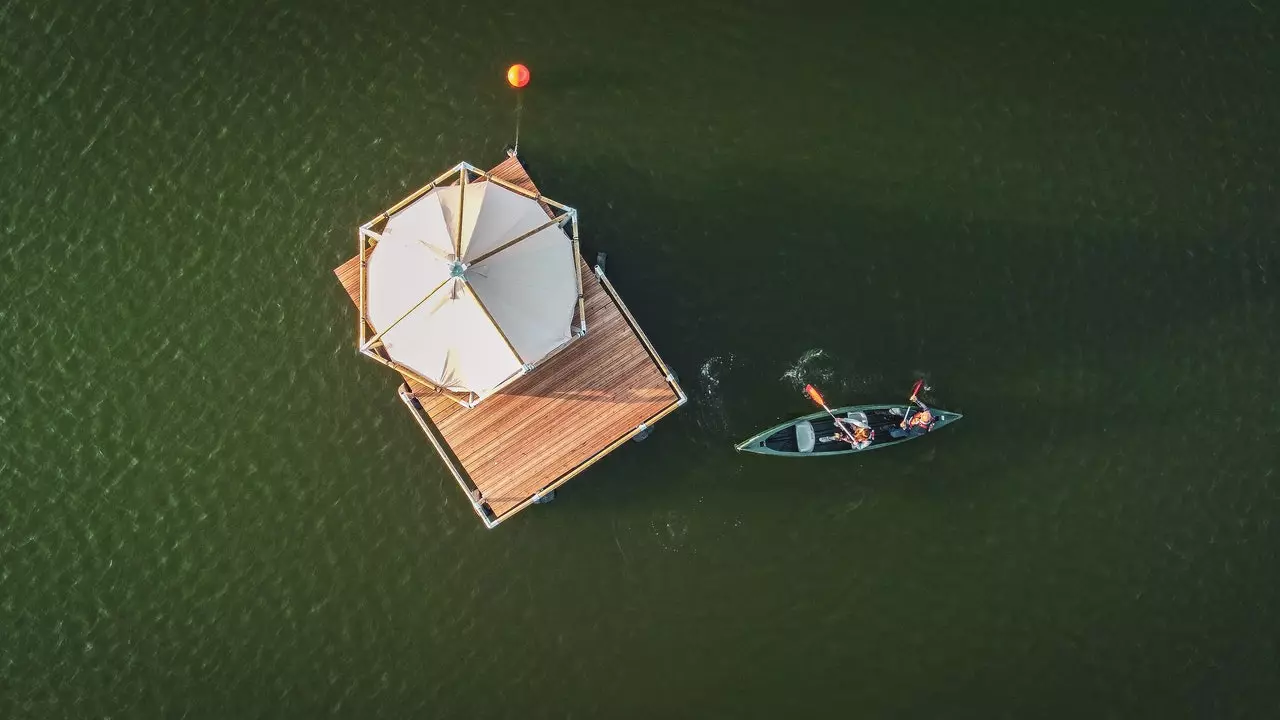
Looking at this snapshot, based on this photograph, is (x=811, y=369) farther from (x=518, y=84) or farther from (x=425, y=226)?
(x=518, y=84)

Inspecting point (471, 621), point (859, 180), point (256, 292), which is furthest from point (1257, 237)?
point (256, 292)

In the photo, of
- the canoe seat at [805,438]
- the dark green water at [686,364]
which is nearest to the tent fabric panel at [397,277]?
the dark green water at [686,364]

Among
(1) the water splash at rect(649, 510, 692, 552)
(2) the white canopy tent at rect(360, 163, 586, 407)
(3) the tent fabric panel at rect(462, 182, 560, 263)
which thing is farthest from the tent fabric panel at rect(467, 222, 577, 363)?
(1) the water splash at rect(649, 510, 692, 552)

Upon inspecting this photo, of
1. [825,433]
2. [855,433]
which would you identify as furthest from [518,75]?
[855,433]

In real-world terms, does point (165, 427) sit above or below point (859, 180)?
above

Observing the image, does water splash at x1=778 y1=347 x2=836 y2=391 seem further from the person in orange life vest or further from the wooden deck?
the wooden deck

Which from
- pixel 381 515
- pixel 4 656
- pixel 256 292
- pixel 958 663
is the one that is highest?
pixel 256 292

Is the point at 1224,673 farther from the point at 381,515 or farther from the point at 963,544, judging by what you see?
the point at 381,515
